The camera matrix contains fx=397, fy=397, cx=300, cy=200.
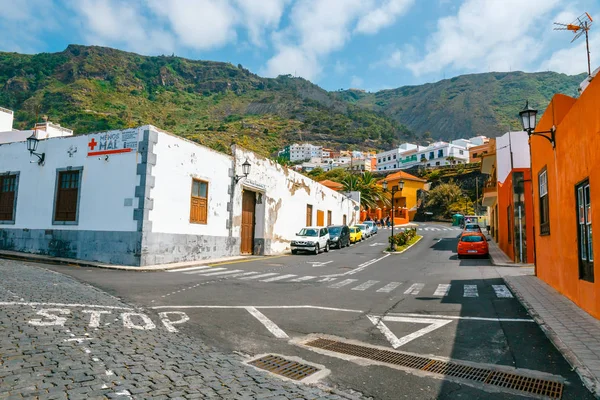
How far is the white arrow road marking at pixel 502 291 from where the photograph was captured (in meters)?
10.6

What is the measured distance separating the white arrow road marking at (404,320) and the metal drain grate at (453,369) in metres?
0.55

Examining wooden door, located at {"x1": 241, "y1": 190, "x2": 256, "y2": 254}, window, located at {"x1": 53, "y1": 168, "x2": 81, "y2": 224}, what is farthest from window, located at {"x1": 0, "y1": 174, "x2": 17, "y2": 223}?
wooden door, located at {"x1": 241, "y1": 190, "x2": 256, "y2": 254}

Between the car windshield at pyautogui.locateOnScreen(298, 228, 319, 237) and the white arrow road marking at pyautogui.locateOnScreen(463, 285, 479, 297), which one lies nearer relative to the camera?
the white arrow road marking at pyautogui.locateOnScreen(463, 285, 479, 297)

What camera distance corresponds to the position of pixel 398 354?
212 inches

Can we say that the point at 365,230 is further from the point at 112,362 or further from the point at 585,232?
the point at 112,362

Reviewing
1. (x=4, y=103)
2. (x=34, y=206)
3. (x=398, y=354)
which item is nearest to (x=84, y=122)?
(x=4, y=103)

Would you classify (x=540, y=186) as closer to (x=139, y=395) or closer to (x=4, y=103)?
(x=139, y=395)

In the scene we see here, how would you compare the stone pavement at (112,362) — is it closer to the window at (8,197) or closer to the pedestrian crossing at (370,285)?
the pedestrian crossing at (370,285)

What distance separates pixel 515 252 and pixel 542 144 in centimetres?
999

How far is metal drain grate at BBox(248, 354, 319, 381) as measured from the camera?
4470 mm

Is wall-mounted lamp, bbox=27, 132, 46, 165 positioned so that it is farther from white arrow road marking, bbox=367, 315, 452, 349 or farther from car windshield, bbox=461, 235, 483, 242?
car windshield, bbox=461, 235, 483, 242

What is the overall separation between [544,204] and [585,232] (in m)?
4.31

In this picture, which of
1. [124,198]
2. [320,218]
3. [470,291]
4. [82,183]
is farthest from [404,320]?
[320,218]

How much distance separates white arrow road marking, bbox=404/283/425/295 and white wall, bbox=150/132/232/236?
397 inches
